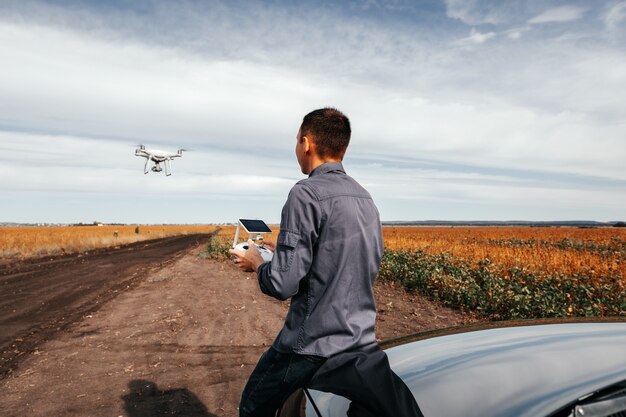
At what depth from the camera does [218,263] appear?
54.1ft

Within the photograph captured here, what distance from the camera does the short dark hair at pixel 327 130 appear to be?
6.00ft

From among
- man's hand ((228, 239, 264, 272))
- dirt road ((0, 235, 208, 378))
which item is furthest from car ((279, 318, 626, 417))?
dirt road ((0, 235, 208, 378))

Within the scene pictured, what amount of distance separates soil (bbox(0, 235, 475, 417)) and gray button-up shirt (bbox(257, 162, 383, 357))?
2.78 meters

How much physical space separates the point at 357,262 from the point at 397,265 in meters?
11.2

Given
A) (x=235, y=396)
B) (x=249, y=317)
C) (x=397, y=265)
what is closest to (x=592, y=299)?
(x=397, y=265)

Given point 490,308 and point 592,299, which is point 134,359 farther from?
point 592,299

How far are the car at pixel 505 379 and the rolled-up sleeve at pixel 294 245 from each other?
0.33 metres

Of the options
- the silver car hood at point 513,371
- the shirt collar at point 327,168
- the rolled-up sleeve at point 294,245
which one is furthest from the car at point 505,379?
the shirt collar at point 327,168

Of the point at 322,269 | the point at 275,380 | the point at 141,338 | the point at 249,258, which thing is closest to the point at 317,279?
the point at 322,269

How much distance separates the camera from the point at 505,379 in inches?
58.8

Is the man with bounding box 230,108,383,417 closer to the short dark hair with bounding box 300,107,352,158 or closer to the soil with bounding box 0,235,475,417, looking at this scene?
the short dark hair with bounding box 300,107,352,158

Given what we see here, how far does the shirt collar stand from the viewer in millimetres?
1807

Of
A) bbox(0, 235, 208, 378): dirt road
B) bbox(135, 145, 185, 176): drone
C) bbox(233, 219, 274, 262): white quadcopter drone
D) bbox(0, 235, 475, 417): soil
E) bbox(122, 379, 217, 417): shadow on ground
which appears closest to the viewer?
bbox(233, 219, 274, 262): white quadcopter drone

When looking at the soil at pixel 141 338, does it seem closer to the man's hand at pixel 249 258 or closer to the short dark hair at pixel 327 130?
the man's hand at pixel 249 258
